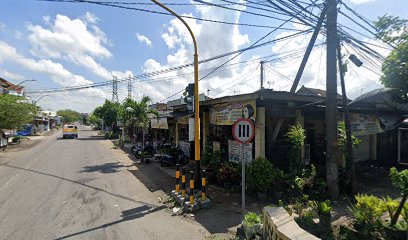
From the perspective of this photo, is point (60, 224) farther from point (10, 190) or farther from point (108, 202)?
point (10, 190)

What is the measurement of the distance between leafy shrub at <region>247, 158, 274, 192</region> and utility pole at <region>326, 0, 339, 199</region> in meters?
1.89

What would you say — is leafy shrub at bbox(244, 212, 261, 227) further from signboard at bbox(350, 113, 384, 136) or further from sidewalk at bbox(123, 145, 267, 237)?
signboard at bbox(350, 113, 384, 136)

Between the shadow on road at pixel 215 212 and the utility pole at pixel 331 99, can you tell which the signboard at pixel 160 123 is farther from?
the utility pole at pixel 331 99

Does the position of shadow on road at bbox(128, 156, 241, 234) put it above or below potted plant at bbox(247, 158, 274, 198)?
below

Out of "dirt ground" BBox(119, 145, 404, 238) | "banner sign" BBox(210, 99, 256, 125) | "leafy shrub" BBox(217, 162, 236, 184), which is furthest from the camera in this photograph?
"leafy shrub" BBox(217, 162, 236, 184)

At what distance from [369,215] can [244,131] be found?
2835 millimetres

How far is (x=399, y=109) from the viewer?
1281 centimetres

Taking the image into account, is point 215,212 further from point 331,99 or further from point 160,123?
point 160,123

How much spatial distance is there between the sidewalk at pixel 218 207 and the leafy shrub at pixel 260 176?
48 cm

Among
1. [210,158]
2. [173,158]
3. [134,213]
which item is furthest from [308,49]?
[173,158]

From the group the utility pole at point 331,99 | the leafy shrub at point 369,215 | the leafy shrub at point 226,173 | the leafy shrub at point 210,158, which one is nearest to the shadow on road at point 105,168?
the leafy shrub at point 210,158

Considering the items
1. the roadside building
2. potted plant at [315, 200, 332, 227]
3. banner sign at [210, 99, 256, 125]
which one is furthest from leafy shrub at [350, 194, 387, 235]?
banner sign at [210, 99, 256, 125]

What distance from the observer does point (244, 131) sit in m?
5.86

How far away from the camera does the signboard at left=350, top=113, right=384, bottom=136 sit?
11.2 m
